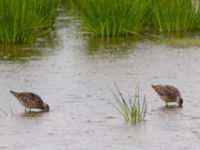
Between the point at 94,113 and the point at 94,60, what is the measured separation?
3.28m

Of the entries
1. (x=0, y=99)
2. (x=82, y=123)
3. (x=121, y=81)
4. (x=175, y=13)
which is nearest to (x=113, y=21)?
(x=175, y=13)

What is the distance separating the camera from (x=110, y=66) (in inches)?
482

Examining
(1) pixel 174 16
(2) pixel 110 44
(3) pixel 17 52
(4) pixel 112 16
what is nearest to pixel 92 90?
(3) pixel 17 52

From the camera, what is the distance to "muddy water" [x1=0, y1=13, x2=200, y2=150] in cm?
838

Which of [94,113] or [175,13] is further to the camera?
[175,13]

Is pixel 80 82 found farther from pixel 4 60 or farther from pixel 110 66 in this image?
pixel 4 60

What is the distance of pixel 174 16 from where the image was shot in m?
14.9

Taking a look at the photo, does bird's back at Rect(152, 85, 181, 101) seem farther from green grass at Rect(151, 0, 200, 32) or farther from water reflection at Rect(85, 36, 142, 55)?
green grass at Rect(151, 0, 200, 32)

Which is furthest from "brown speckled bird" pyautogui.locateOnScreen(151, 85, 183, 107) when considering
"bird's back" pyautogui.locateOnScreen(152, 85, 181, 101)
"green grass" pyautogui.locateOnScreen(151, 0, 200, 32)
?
"green grass" pyautogui.locateOnScreen(151, 0, 200, 32)

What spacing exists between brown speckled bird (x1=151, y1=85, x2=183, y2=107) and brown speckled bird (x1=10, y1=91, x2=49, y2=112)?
50.8 inches

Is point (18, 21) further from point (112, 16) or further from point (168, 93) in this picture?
point (168, 93)

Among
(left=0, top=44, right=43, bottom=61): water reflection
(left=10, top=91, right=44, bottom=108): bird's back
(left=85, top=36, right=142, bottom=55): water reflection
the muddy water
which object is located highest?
(left=10, top=91, right=44, bottom=108): bird's back

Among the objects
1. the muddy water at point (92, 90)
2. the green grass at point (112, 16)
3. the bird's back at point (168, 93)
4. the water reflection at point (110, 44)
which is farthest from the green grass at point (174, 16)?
the bird's back at point (168, 93)

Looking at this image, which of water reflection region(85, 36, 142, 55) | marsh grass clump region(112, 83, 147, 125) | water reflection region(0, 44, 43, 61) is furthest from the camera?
water reflection region(85, 36, 142, 55)
